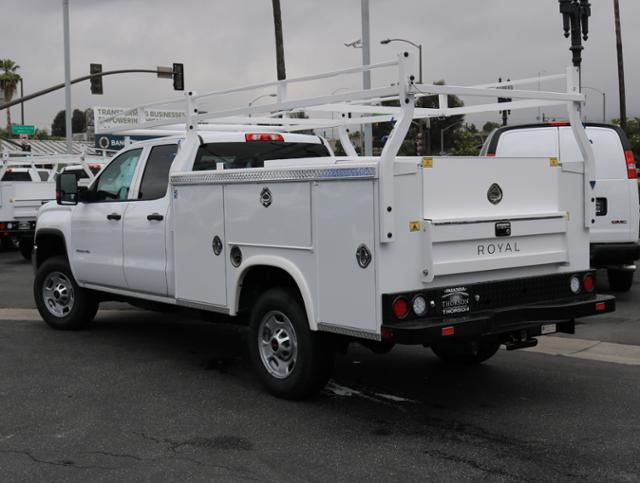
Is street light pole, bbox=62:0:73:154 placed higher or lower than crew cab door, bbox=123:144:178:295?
higher

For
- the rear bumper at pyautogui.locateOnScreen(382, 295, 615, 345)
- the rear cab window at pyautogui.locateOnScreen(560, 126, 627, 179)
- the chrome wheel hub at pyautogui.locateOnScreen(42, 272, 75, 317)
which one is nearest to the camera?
the rear bumper at pyautogui.locateOnScreen(382, 295, 615, 345)

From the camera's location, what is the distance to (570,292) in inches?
254

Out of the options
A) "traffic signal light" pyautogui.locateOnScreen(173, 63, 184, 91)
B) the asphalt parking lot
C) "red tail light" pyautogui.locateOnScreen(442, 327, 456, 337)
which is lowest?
the asphalt parking lot

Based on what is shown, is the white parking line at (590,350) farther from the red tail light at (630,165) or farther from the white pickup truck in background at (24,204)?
the white pickup truck in background at (24,204)

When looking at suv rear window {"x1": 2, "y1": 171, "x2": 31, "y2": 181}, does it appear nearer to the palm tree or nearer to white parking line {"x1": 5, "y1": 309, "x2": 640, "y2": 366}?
white parking line {"x1": 5, "y1": 309, "x2": 640, "y2": 366}

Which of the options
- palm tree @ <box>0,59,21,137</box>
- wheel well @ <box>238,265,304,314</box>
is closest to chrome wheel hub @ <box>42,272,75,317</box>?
wheel well @ <box>238,265,304,314</box>

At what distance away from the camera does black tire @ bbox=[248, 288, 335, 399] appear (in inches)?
239

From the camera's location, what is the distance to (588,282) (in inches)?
258

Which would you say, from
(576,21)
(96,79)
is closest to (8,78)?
(96,79)

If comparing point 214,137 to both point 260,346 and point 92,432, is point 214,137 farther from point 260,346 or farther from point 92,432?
point 92,432

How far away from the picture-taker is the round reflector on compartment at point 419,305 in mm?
5570

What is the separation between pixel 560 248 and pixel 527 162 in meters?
0.73

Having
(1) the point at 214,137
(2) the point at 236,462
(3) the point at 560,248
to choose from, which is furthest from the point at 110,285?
(3) the point at 560,248

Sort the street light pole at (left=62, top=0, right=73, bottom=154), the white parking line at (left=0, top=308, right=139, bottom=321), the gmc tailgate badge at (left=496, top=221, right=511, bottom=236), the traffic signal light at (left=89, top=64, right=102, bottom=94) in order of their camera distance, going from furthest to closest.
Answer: the traffic signal light at (left=89, top=64, right=102, bottom=94)
the street light pole at (left=62, top=0, right=73, bottom=154)
the white parking line at (left=0, top=308, right=139, bottom=321)
the gmc tailgate badge at (left=496, top=221, right=511, bottom=236)
